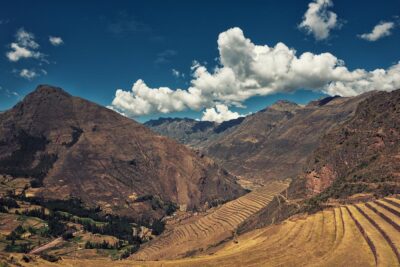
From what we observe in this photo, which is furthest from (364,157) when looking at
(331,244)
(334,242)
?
(331,244)

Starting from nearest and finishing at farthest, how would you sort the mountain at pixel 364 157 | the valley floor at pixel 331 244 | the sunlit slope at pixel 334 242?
1. the sunlit slope at pixel 334 242
2. the valley floor at pixel 331 244
3. the mountain at pixel 364 157

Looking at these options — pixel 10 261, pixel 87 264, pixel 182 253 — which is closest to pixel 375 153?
pixel 182 253

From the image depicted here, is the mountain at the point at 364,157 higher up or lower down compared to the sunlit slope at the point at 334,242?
higher up

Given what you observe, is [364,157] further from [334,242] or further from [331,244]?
[331,244]

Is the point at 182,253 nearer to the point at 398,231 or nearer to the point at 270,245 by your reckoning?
the point at 270,245

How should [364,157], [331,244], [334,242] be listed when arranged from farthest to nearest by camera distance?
[364,157], [334,242], [331,244]

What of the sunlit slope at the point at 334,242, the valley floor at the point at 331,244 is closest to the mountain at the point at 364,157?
the valley floor at the point at 331,244

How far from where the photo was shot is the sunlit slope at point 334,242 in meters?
77.6

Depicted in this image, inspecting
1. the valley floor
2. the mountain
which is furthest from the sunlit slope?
the mountain

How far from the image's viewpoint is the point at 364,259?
75.1 meters

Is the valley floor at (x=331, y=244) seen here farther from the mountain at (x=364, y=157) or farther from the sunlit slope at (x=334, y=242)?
the mountain at (x=364, y=157)

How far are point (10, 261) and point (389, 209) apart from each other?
347ft

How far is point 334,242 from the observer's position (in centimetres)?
9025

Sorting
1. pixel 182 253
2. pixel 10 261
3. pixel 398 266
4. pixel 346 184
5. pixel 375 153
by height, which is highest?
pixel 375 153
